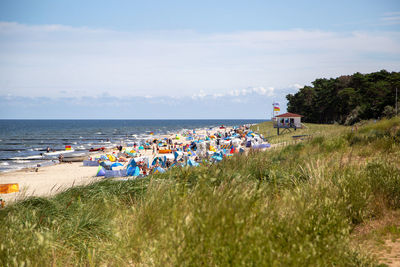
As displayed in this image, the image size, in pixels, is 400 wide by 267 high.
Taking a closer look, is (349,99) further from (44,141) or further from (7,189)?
(44,141)

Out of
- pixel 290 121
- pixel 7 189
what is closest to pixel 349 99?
pixel 290 121

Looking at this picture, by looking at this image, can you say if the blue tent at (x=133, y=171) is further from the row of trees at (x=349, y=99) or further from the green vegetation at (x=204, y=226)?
the row of trees at (x=349, y=99)

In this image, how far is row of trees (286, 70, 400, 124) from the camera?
4397cm

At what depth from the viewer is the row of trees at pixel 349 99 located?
4397cm

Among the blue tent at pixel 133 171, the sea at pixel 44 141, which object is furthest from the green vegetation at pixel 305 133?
the sea at pixel 44 141

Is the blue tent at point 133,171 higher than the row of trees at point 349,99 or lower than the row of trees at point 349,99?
lower

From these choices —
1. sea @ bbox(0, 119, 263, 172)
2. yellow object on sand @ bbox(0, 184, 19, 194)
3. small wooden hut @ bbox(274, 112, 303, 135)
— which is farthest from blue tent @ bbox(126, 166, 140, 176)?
small wooden hut @ bbox(274, 112, 303, 135)

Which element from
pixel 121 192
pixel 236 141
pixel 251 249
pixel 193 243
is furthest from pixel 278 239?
→ pixel 236 141

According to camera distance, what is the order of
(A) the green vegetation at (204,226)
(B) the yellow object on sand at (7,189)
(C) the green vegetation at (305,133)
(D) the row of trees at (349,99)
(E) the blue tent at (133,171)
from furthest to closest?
(D) the row of trees at (349,99) < (E) the blue tent at (133,171) < (B) the yellow object on sand at (7,189) < (C) the green vegetation at (305,133) < (A) the green vegetation at (204,226)

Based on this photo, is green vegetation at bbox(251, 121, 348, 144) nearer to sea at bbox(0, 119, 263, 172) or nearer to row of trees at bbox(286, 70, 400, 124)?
row of trees at bbox(286, 70, 400, 124)

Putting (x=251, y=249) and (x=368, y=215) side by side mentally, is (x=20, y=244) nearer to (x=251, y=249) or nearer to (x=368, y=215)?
(x=251, y=249)

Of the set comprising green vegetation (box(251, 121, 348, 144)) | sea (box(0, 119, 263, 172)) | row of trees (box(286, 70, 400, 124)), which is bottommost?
Result: sea (box(0, 119, 263, 172))

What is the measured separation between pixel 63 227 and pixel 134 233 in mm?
1208

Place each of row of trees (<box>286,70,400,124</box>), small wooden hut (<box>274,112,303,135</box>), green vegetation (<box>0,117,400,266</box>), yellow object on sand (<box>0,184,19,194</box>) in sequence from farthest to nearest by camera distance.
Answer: row of trees (<box>286,70,400,124</box>) < small wooden hut (<box>274,112,303,135</box>) < yellow object on sand (<box>0,184,19,194</box>) < green vegetation (<box>0,117,400,266</box>)
